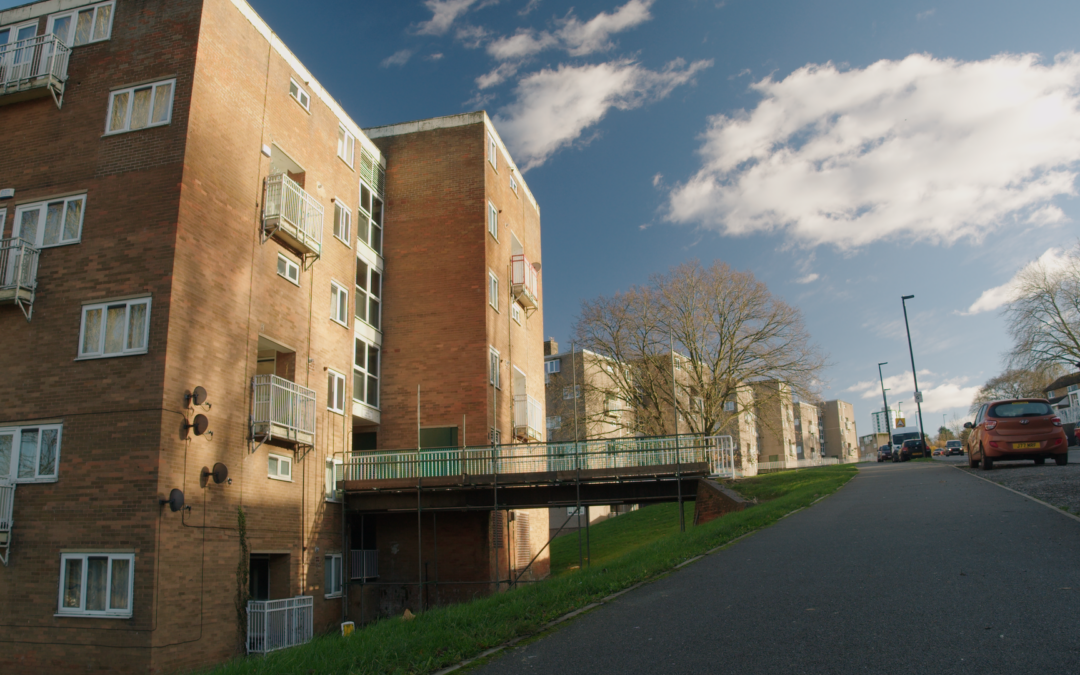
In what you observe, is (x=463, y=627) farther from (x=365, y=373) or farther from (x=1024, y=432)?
(x=1024, y=432)

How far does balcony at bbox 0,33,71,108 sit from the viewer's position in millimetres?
16734

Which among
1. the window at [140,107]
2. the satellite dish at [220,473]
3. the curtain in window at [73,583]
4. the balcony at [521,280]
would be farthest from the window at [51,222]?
the balcony at [521,280]

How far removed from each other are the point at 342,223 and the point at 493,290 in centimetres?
591

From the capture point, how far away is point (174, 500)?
1402cm

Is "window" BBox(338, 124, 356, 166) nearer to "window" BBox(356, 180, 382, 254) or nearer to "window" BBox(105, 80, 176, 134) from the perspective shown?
"window" BBox(356, 180, 382, 254)

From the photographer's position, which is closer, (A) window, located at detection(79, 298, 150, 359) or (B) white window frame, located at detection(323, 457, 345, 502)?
(A) window, located at detection(79, 298, 150, 359)

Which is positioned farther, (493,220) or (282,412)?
(493,220)

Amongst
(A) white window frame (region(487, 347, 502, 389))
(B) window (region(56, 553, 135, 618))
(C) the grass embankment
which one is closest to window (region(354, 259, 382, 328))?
(A) white window frame (region(487, 347, 502, 389))

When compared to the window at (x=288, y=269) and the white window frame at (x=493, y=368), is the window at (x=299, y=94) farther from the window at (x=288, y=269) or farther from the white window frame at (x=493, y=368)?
the white window frame at (x=493, y=368)

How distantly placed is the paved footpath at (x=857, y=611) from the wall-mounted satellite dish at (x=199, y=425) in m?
10.0

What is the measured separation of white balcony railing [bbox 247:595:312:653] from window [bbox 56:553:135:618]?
280cm

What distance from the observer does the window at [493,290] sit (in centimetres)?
2541

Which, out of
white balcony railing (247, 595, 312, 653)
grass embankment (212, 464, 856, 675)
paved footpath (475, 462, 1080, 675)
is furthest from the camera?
white balcony railing (247, 595, 312, 653)

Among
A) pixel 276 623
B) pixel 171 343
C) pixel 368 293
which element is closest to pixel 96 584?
pixel 276 623
